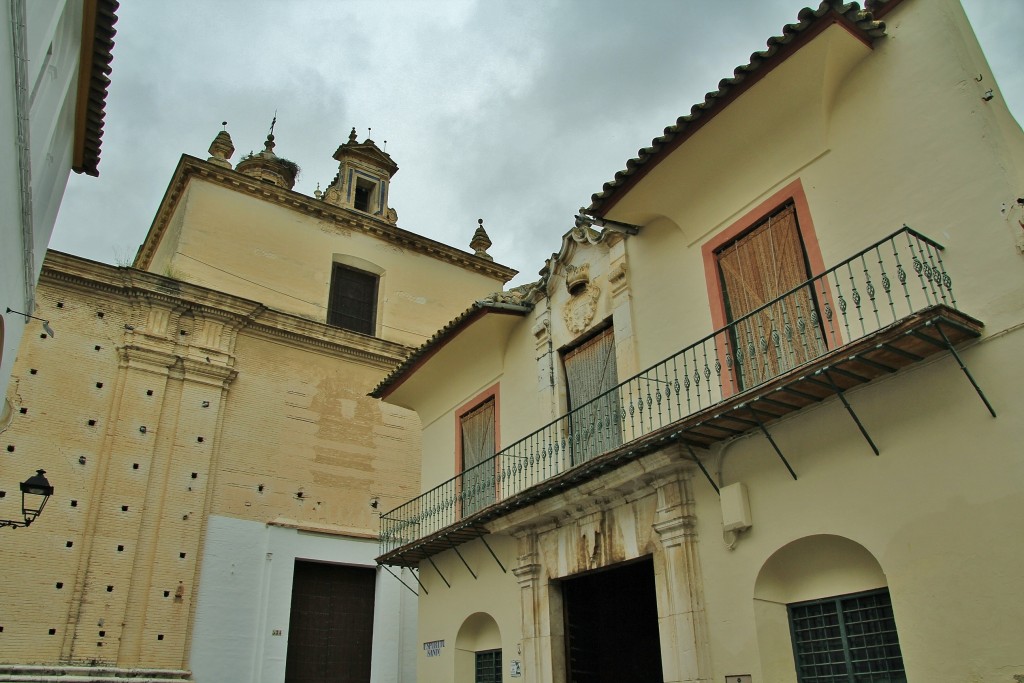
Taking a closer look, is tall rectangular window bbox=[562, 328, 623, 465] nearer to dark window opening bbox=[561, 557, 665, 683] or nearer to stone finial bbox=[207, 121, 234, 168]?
dark window opening bbox=[561, 557, 665, 683]

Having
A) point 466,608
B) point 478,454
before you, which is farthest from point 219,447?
point 466,608

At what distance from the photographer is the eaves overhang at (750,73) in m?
7.28

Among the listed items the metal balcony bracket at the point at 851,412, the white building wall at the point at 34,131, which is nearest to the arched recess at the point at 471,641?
the metal balcony bracket at the point at 851,412

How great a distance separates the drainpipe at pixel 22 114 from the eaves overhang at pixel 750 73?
5.91m

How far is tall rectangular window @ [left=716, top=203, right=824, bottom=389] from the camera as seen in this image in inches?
311

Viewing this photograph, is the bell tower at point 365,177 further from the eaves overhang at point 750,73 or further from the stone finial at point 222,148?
the eaves overhang at point 750,73

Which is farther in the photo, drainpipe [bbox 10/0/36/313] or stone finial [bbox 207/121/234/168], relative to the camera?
stone finial [bbox 207/121/234/168]

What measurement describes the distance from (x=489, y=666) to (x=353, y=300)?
1231 cm

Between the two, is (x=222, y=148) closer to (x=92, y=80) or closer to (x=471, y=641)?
(x=92, y=80)

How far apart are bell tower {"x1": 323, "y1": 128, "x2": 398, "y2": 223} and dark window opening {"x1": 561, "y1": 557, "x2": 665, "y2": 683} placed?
14.8m

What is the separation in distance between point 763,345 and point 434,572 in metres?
7.23

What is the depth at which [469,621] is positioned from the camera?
12172 mm

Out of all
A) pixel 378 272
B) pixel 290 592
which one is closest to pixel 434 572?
pixel 290 592

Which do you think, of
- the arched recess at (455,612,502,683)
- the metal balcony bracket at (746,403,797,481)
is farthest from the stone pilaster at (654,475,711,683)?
the arched recess at (455,612,502,683)
